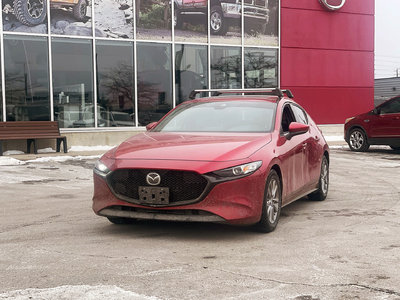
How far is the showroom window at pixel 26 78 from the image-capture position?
16250 mm

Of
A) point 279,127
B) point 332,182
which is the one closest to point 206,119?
point 279,127

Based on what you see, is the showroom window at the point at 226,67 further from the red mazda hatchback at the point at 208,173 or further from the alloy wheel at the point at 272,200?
the alloy wheel at the point at 272,200

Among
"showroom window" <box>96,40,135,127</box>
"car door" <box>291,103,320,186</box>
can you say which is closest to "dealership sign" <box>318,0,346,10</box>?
"showroom window" <box>96,40,135,127</box>

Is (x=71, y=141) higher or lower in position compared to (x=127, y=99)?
lower

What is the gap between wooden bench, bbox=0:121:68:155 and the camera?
51.0 ft

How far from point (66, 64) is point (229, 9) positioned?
6.37m

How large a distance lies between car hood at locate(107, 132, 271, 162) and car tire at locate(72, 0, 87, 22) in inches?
471

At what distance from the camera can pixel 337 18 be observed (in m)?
22.5

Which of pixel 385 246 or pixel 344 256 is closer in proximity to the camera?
pixel 344 256

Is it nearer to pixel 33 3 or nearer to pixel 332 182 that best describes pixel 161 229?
pixel 332 182

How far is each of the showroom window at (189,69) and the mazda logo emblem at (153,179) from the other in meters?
13.8

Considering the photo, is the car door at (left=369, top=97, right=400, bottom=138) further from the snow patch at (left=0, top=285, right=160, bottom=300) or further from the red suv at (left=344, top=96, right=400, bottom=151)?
the snow patch at (left=0, top=285, right=160, bottom=300)

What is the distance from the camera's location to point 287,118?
7.24 m

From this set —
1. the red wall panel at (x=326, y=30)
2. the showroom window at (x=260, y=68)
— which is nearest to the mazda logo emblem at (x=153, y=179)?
the showroom window at (x=260, y=68)
